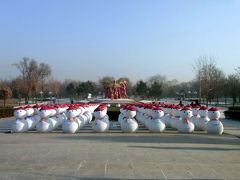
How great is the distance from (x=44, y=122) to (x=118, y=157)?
7.53 meters

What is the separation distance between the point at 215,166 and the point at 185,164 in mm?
673

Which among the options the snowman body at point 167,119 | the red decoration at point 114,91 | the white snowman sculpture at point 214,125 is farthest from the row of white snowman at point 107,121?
the red decoration at point 114,91

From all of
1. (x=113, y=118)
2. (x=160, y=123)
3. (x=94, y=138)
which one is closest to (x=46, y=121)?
(x=94, y=138)

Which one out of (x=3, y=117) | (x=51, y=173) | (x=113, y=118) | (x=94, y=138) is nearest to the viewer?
(x=51, y=173)

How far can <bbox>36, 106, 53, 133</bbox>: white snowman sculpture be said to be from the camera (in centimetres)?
1728

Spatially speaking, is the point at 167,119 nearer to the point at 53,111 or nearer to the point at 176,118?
the point at 176,118

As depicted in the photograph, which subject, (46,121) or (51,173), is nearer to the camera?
(51,173)

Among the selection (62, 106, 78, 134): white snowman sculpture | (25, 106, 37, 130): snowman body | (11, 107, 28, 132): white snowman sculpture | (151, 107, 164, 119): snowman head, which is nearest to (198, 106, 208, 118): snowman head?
(151, 107, 164, 119): snowman head

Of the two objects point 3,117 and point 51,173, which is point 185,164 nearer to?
point 51,173

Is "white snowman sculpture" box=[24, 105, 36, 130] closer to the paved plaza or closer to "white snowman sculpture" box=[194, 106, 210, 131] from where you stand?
the paved plaza

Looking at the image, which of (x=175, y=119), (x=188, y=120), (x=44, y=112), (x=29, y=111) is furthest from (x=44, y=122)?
(x=188, y=120)

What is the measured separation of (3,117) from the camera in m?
30.8

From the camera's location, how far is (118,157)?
1053 cm

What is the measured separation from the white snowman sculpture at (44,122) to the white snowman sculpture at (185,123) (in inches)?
215
